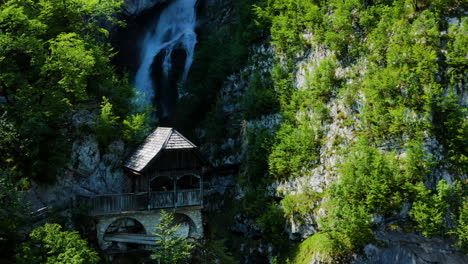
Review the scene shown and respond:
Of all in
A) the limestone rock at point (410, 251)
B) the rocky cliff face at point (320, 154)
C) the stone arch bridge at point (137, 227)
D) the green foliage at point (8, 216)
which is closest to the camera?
the green foliage at point (8, 216)

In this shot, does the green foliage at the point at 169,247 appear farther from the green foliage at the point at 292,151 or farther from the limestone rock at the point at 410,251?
the limestone rock at the point at 410,251

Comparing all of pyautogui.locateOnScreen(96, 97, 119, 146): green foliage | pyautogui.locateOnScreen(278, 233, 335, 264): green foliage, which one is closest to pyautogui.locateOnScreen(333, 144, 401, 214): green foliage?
pyautogui.locateOnScreen(278, 233, 335, 264): green foliage

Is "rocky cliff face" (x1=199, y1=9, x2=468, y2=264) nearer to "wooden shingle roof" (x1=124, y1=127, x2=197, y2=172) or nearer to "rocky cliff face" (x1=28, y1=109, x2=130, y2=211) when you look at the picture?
"wooden shingle roof" (x1=124, y1=127, x2=197, y2=172)

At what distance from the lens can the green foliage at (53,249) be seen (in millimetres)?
17359

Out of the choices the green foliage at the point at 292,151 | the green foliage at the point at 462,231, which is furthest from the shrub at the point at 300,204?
the green foliage at the point at 462,231

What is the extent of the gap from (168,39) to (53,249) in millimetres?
27863

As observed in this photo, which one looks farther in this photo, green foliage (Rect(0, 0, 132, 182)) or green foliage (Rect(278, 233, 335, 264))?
green foliage (Rect(278, 233, 335, 264))

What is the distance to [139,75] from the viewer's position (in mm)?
39312

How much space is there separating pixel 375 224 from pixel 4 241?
17.5 meters

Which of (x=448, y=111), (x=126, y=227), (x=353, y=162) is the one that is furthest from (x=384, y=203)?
(x=126, y=227)

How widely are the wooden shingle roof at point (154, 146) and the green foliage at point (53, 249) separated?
5.24 meters

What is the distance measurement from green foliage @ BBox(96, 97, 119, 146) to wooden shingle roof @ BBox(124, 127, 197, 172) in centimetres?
177

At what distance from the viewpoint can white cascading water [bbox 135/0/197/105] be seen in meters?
39.1

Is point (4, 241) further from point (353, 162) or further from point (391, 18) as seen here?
point (391, 18)
